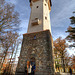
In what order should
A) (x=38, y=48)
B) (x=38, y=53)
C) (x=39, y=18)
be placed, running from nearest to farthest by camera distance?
(x=38, y=53) → (x=38, y=48) → (x=39, y=18)

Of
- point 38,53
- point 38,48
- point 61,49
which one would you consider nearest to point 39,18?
point 38,48

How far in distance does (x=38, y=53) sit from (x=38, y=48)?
0.71 meters

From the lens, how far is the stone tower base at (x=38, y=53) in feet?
25.4

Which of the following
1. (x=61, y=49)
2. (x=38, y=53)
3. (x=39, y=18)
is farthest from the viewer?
(x=61, y=49)

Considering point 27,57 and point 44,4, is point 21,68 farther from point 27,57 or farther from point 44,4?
point 44,4

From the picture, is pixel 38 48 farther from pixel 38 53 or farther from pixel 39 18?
pixel 39 18

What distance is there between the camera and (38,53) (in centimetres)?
889

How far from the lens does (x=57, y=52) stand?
18.5 meters

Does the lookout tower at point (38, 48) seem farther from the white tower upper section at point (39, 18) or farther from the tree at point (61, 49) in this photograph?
the tree at point (61, 49)

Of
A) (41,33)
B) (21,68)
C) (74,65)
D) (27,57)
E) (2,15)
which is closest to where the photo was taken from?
(2,15)

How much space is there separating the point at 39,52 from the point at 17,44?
917 centimetres

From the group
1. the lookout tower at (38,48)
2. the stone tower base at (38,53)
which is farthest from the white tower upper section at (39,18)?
the stone tower base at (38,53)

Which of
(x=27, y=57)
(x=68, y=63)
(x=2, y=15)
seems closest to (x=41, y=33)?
(x=27, y=57)

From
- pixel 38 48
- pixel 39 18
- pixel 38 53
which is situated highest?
pixel 39 18
